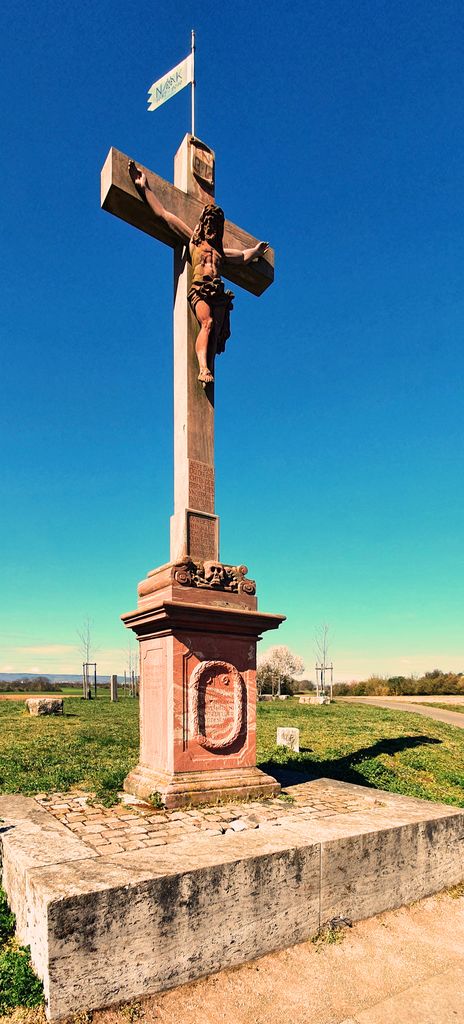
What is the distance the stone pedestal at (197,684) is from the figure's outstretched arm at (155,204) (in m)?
3.98

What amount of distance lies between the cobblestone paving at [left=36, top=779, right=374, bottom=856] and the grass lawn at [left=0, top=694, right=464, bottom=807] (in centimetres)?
46

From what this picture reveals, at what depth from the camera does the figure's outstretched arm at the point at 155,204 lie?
6992mm

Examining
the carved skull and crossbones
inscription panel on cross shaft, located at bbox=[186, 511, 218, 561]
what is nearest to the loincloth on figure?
inscription panel on cross shaft, located at bbox=[186, 511, 218, 561]

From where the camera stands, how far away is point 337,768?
32.5 feet

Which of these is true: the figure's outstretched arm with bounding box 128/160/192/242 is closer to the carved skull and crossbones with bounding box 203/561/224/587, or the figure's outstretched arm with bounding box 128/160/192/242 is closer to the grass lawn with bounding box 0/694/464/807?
the carved skull and crossbones with bounding box 203/561/224/587

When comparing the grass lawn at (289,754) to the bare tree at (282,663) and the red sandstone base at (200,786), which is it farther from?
the bare tree at (282,663)

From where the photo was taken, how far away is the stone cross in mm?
6727

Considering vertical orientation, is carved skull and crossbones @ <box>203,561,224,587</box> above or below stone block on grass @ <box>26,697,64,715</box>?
above

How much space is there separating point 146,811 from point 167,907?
6.82 ft

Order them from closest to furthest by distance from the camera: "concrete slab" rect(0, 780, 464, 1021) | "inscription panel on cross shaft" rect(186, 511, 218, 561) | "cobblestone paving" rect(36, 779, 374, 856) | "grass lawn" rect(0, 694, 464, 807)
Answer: "concrete slab" rect(0, 780, 464, 1021) → "cobblestone paving" rect(36, 779, 374, 856) → "inscription panel on cross shaft" rect(186, 511, 218, 561) → "grass lawn" rect(0, 694, 464, 807)

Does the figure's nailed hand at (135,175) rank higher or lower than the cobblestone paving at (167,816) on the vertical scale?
higher

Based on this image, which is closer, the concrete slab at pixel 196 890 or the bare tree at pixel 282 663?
the concrete slab at pixel 196 890

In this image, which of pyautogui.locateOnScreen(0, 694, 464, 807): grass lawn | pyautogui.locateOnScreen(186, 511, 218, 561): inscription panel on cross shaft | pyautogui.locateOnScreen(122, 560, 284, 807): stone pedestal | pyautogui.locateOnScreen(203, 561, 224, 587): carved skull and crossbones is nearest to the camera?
pyautogui.locateOnScreen(122, 560, 284, 807): stone pedestal

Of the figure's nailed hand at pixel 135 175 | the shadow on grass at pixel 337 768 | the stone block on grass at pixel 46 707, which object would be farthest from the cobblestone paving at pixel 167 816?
the stone block on grass at pixel 46 707
